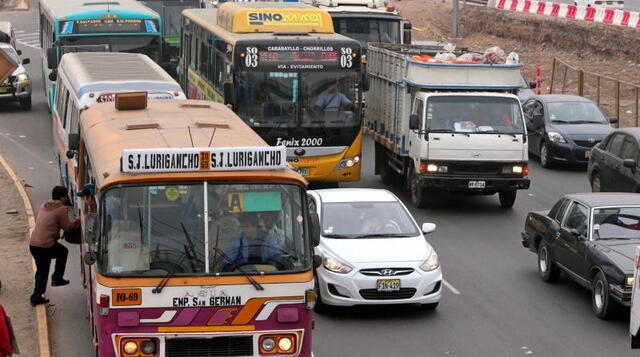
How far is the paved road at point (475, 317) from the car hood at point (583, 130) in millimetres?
5801

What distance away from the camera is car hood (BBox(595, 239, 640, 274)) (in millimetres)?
16391

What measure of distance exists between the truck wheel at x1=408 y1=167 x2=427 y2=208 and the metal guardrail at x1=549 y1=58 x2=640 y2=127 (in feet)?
35.8

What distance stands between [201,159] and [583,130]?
19.6 meters

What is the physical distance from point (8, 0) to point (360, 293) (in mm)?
63627

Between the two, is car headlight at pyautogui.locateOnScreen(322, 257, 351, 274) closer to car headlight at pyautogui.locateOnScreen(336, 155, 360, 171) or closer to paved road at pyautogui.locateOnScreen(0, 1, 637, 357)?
paved road at pyautogui.locateOnScreen(0, 1, 637, 357)

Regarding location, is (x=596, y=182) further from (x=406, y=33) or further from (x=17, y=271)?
(x=17, y=271)

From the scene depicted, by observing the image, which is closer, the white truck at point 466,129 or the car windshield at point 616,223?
the car windshield at point 616,223

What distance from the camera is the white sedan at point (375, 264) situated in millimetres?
16609

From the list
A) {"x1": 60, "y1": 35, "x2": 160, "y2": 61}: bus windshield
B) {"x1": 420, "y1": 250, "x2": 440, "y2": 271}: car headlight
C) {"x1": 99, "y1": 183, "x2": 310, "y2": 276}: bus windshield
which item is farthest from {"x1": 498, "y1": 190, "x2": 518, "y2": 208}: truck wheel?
{"x1": 99, "y1": 183, "x2": 310, "y2": 276}: bus windshield

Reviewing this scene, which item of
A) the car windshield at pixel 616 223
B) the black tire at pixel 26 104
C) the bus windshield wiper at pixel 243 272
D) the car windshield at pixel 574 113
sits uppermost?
the bus windshield wiper at pixel 243 272

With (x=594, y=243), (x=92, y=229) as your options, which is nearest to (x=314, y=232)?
(x=92, y=229)

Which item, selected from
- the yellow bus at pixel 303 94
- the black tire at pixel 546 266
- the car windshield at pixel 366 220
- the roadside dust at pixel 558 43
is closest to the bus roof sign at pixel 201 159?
the car windshield at pixel 366 220

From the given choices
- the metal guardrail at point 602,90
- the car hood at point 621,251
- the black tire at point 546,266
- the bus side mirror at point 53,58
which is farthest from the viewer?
the metal guardrail at point 602,90

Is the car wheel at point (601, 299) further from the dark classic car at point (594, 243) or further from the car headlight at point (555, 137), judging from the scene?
the car headlight at point (555, 137)
